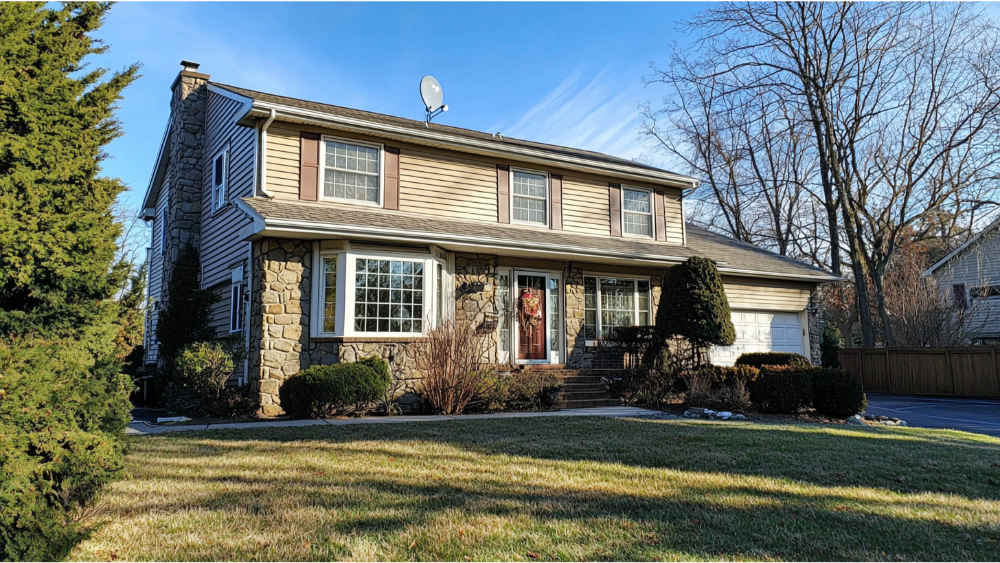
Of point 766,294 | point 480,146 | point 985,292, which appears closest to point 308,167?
point 480,146

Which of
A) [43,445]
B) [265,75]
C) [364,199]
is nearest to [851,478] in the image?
[43,445]

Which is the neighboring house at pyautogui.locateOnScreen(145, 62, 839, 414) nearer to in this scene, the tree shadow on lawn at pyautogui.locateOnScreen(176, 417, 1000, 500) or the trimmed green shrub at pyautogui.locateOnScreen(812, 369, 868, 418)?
the tree shadow on lawn at pyautogui.locateOnScreen(176, 417, 1000, 500)

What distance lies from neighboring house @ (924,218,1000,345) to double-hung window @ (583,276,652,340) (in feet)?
55.9

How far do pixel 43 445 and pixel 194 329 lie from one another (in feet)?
34.8

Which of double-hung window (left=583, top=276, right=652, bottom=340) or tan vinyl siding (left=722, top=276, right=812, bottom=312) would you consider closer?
double-hung window (left=583, top=276, right=652, bottom=340)

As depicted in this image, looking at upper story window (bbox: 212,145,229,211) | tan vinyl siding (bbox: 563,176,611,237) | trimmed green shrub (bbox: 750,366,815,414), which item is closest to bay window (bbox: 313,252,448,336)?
upper story window (bbox: 212,145,229,211)

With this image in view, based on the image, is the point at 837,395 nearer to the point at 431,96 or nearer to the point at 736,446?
the point at 736,446

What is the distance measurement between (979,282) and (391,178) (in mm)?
25231

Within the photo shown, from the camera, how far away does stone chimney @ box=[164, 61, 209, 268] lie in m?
13.9

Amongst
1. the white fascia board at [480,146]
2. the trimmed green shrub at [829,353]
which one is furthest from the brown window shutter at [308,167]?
the trimmed green shrub at [829,353]

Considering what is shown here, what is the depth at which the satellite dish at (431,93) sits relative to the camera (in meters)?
14.6

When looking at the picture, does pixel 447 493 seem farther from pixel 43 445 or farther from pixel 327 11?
pixel 327 11

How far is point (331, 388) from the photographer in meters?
8.81

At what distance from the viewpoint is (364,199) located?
37.3 feet
